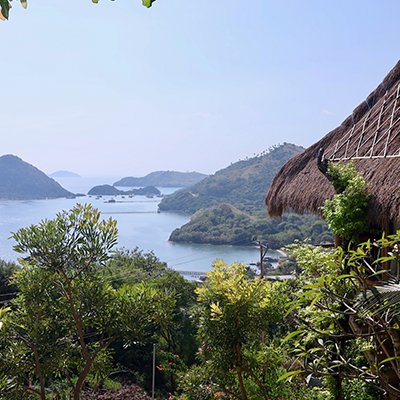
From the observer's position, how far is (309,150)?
5.22 m

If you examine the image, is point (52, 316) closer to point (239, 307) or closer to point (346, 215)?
point (239, 307)

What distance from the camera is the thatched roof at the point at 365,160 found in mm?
3287

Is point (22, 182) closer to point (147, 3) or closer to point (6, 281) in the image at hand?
point (6, 281)

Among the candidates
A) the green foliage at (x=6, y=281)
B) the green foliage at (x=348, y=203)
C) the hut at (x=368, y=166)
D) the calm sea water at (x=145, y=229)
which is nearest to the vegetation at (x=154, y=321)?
the green foliage at (x=348, y=203)

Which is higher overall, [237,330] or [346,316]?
A: [346,316]

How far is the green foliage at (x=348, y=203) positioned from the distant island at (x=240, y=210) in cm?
1850

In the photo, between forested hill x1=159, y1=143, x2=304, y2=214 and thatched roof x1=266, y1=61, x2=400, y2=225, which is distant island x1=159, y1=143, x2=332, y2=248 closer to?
forested hill x1=159, y1=143, x2=304, y2=214

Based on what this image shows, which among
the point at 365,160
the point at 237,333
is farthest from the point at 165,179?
the point at 237,333

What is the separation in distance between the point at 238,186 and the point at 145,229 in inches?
575

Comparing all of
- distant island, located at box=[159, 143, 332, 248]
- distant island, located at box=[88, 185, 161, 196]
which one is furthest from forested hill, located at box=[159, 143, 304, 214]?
distant island, located at box=[88, 185, 161, 196]

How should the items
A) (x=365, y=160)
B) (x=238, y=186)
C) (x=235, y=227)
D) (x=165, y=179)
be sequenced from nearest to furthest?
(x=365, y=160) → (x=235, y=227) → (x=238, y=186) → (x=165, y=179)

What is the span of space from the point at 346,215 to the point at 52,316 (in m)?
2.84

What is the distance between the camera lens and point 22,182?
64.2 m

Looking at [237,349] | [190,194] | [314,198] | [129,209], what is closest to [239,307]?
[237,349]
